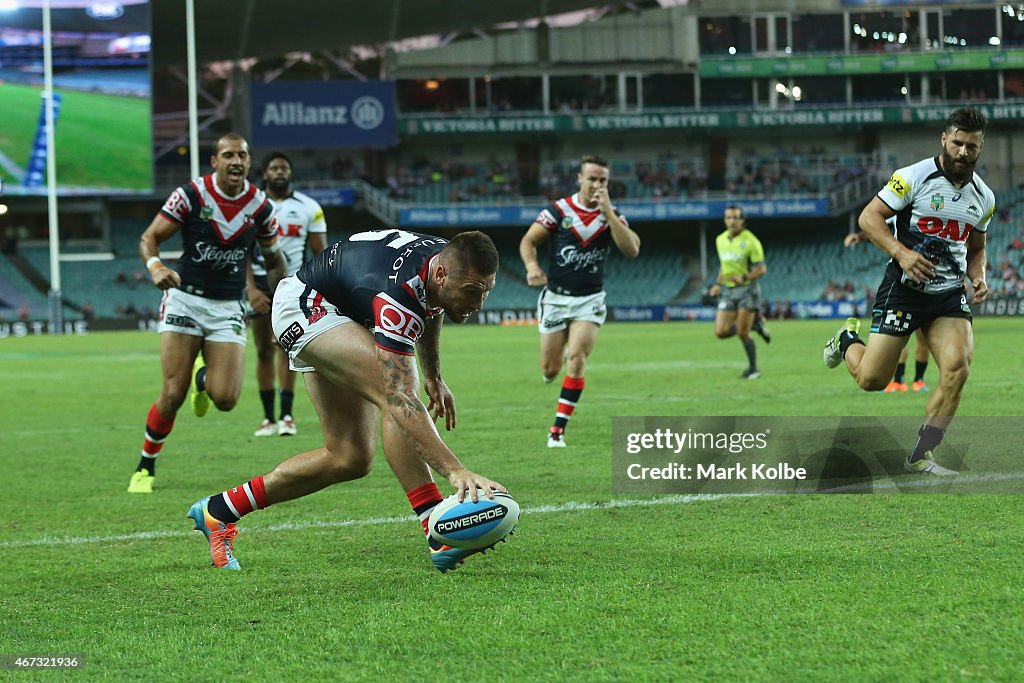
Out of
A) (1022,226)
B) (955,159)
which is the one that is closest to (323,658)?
(955,159)

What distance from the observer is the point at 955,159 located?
299 inches

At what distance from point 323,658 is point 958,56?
185ft

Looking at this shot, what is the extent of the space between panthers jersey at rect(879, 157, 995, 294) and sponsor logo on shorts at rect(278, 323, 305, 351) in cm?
408

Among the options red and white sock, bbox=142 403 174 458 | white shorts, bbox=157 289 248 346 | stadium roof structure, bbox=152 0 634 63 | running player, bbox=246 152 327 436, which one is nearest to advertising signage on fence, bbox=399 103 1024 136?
stadium roof structure, bbox=152 0 634 63

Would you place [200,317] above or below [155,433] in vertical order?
above

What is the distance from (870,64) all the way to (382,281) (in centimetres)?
5365

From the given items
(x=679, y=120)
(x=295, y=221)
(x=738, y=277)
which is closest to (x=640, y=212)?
(x=679, y=120)

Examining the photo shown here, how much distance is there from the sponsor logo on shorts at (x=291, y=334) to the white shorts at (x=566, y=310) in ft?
18.5

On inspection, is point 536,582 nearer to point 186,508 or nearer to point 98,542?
point 98,542

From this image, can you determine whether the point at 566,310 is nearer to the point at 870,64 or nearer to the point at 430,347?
the point at 430,347

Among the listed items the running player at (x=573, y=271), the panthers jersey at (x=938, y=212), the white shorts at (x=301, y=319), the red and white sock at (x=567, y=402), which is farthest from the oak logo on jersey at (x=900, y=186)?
the white shorts at (x=301, y=319)

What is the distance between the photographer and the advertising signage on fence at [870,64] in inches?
2154

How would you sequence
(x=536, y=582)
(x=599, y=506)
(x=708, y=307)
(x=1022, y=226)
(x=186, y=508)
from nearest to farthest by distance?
1. (x=536, y=582)
2. (x=599, y=506)
3. (x=186, y=508)
4. (x=708, y=307)
5. (x=1022, y=226)

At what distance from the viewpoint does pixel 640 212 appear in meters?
52.5
